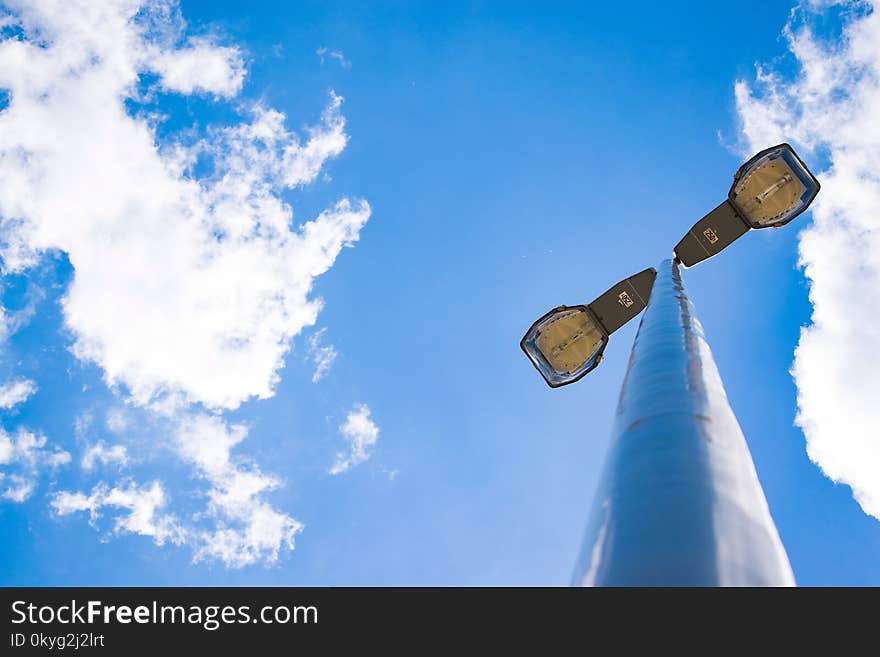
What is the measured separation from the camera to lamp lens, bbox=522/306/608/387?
67.6 ft

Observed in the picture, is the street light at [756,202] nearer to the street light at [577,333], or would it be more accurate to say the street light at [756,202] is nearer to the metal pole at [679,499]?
the street light at [577,333]

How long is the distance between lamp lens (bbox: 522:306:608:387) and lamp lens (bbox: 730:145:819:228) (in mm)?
6456

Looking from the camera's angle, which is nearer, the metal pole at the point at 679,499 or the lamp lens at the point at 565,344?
the metal pole at the point at 679,499

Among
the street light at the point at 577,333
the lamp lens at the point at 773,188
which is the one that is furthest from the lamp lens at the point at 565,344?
the lamp lens at the point at 773,188

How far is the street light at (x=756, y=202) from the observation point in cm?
2119

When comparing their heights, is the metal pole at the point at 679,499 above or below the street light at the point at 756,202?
below

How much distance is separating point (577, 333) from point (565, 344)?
0.53 meters

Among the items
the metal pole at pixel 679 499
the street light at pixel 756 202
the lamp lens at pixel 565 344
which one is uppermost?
the street light at pixel 756 202

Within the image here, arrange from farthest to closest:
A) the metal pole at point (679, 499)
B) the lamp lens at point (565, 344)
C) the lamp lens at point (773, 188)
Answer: the lamp lens at point (773, 188) → the lamp lens at point (565, 344) → the metal pole at point (679, 499)

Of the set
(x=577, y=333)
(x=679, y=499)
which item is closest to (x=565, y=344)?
(x=577, y=333)

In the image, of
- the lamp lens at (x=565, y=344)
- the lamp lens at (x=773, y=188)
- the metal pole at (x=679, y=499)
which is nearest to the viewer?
the metal pole at (x=679, y=499)
